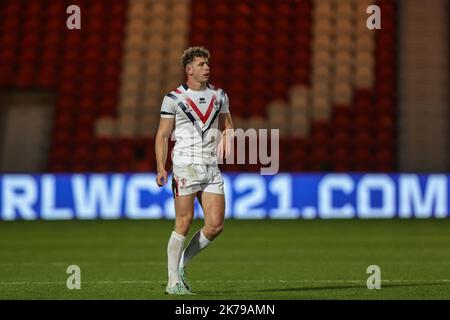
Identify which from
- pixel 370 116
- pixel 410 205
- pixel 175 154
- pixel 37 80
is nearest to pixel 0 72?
pixel 37 80

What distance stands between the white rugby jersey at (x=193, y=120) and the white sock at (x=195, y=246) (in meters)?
0.60

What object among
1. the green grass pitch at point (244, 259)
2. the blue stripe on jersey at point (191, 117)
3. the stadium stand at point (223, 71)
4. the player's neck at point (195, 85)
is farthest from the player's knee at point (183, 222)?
the stadium stand at point (223, 71)

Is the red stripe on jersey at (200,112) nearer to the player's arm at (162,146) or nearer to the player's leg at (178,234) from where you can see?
the player's arm at (162,146)

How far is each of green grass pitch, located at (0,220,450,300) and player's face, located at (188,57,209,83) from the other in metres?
1.72

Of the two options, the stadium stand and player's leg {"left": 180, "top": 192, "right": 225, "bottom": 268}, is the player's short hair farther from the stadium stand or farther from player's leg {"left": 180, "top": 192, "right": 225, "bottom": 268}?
the stadium stand

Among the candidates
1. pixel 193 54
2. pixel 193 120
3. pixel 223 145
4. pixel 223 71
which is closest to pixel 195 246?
pixel 223 145

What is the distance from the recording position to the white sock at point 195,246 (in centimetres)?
879

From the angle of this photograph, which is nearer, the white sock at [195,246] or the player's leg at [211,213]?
the player's leg at [211,213]

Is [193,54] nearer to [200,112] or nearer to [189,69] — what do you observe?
[189,69]

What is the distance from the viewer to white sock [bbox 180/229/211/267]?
8787 mm

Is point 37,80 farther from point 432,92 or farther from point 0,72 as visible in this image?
point 432,92

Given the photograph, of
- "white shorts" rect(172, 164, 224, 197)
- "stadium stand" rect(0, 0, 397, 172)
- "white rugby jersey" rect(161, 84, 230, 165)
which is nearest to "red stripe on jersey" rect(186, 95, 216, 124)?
"white rugby jersey" rect(161, 84, 230, 165)

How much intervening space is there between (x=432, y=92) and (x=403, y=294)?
1331cm

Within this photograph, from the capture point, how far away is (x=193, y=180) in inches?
340
